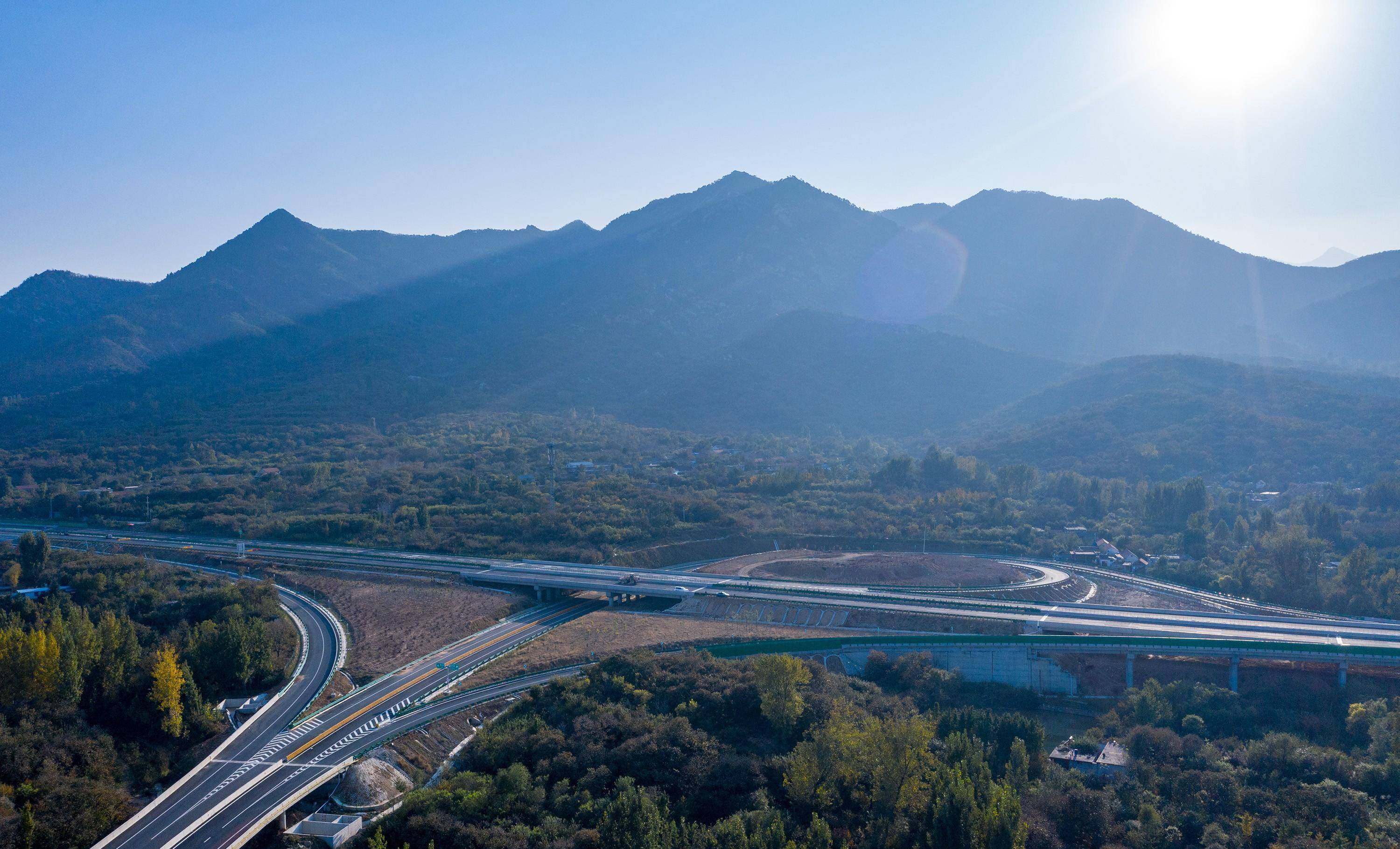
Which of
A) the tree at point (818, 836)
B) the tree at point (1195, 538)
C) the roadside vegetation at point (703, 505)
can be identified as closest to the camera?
the tree at point (818, 836)

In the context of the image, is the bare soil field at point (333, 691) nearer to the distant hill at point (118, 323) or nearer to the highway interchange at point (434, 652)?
the highway interchange at point (434, 652)

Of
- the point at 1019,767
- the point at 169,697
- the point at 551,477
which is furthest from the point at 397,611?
the point at 551,477

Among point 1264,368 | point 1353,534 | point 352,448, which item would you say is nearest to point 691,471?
point 352,448

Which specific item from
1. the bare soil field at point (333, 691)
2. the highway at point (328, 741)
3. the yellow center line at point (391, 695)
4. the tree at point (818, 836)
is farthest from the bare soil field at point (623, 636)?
the tree at point (818, 836)

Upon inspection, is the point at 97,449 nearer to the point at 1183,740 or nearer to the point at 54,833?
the point at 54,833

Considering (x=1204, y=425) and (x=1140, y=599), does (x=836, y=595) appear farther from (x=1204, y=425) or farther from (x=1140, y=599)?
(x=1204, y=425)

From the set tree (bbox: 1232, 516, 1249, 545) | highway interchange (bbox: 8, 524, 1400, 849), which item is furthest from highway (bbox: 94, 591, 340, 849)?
tree (bbox: 1232, 516, 1249, 545)

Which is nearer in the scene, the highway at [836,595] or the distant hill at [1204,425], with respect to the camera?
the highway at [836,595]
